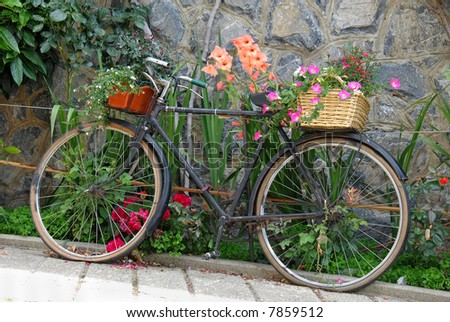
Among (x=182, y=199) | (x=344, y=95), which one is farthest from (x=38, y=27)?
→ (x=344, y=95)

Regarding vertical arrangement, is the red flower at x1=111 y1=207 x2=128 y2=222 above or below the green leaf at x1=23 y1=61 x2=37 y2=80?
below

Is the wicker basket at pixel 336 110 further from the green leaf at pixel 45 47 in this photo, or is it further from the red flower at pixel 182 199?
the green leaf at pixel 45 47

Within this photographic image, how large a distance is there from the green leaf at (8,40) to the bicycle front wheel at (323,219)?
5.28 ft

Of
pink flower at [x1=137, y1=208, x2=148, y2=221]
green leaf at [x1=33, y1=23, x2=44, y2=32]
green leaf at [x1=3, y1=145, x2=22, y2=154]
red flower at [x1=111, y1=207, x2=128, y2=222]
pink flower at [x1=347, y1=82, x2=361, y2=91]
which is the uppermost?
green leaf at [x1=33, y1=23, x2=44, y2=32]

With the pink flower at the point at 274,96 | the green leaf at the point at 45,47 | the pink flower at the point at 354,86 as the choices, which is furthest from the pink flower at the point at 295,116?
the green leaf at the point at 45,47

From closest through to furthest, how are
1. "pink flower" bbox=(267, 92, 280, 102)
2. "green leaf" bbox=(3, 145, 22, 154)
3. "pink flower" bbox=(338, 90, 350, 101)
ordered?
"pink flower" bbox=(338, 90, 350, 101) < "pink flower" bbox=(267, 92, 280, 102) < "green leaf" bbox=(3, 145, 22, 154)

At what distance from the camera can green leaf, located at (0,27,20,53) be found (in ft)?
Answer: 12.4

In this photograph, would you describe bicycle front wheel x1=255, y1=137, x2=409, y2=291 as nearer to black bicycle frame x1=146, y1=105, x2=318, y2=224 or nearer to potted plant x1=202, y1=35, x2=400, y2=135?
black bicycle frame x1=146, y1=105, x2=318, y2=224

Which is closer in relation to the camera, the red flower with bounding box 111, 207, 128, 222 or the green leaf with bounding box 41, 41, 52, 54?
the red flower with bounding box 111, 207, 128, 222

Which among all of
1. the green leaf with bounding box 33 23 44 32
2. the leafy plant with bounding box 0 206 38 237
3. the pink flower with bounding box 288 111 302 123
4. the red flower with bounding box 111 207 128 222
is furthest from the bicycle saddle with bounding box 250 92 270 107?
the leafy plant with bounding box 0 206 38 237

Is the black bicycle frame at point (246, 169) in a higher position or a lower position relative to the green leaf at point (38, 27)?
lower

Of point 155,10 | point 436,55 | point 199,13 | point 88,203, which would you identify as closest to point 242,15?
point 199,13

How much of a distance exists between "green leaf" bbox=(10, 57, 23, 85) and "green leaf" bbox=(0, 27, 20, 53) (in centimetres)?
11

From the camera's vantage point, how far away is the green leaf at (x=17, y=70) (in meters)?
3.87
